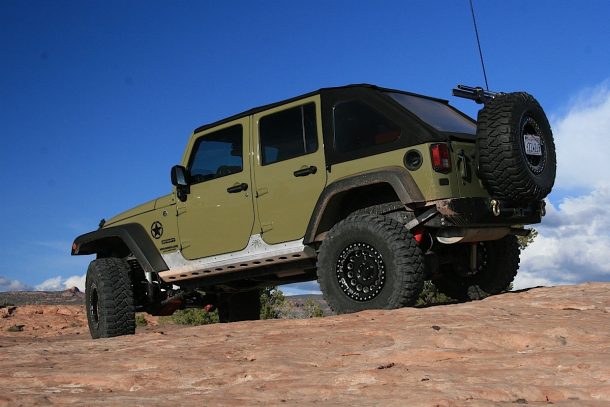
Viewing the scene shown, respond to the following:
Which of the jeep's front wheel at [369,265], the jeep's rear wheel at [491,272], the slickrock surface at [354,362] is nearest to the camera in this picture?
the slickrock surface at [354,362]

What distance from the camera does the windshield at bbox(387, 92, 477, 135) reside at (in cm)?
618

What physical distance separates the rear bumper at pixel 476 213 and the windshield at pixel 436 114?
72 centimetres

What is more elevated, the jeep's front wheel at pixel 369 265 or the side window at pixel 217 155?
the side window at pixel 217 155

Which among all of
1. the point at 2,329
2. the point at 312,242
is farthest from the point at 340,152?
the point at 2,329

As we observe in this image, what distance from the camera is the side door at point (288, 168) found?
20.8 ft

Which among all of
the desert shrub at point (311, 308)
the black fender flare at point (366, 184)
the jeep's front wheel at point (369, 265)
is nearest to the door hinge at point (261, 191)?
the black fender flare at point (366, 184)

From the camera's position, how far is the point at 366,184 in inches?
232

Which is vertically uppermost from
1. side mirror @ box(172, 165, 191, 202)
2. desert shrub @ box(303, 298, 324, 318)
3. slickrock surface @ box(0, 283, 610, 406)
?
side mirror @ box(172, 165, 191, 202)

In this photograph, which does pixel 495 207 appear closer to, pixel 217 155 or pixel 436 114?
pixel 436 114

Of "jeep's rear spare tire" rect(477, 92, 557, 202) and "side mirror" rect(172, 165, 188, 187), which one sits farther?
"side mirror" rect(172, 165, 188, 187)

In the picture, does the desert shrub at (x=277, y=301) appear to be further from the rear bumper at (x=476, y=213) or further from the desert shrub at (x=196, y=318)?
the rear bumper at (x=476, y=213)

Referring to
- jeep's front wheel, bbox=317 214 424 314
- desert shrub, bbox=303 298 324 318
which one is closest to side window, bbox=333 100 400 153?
jeep's front wheel, bbox=317 214 424 314

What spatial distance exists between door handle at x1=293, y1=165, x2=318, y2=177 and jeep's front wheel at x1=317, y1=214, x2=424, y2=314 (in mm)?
618

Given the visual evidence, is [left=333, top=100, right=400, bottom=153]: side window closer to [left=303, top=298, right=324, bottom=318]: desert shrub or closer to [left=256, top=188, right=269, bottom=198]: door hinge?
[left=256, top=188, right=269, bottom=198]: door hinge
